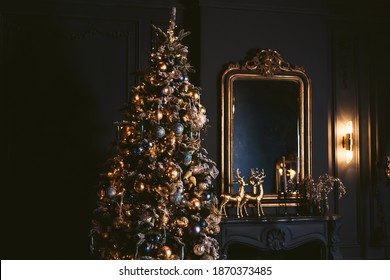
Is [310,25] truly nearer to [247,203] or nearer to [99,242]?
[247,203]

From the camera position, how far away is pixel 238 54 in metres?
4.51

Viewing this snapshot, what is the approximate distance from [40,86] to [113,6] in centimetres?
107

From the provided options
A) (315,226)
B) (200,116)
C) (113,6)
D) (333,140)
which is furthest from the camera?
(333,140)

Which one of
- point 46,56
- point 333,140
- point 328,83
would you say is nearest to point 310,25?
point 328,83

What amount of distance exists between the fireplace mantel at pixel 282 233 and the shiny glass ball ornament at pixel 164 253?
1074 mm

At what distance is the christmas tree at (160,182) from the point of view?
3.01 metres

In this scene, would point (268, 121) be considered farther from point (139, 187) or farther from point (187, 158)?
point (139, 187)

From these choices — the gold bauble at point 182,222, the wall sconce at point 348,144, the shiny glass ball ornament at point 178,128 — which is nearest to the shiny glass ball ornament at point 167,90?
the shiny glass ball ornament at point 178,128

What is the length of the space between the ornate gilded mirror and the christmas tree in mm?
1208

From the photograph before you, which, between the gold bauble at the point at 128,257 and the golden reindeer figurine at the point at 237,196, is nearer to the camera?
the gold bauble at the point at 128,257

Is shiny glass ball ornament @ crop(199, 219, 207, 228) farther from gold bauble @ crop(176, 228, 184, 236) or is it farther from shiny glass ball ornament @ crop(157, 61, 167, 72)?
shiny glass ball ornament @ crop(157, 61, 167, 72)

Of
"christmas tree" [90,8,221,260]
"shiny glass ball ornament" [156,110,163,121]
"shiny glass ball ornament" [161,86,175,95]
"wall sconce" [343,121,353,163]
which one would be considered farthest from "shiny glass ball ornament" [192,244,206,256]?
"wall sconce" [343,121,353,163]

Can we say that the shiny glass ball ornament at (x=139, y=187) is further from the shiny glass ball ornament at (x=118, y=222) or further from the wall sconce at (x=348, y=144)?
the wall sconce at (x=348, y=144)

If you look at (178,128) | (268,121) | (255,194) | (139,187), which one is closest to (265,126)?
(268,121)
